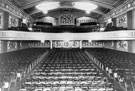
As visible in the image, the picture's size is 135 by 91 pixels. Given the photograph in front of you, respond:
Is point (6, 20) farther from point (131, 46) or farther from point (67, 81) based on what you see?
point (131, 46)

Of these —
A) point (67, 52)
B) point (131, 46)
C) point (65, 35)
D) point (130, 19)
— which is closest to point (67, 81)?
point (65, 35)

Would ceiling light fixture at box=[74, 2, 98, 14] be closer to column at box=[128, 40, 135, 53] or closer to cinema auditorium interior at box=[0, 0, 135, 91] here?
cinema auditorium interior at box=[0, 0, 135, 91]

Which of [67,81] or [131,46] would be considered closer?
[67,81]

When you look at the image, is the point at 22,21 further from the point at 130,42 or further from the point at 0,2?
the point at 130,42

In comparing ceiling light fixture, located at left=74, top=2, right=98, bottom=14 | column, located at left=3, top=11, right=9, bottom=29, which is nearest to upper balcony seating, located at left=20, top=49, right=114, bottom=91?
column, located at left=3, top=11, right=9, bottom=29

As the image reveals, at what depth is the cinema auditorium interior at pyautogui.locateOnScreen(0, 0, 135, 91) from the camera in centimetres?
653

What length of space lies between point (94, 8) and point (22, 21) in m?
11.5

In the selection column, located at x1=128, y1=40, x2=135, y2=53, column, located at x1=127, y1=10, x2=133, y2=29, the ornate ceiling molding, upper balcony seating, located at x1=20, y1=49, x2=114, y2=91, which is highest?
column, located at x1=127, y1=10, x2=133, y2=29

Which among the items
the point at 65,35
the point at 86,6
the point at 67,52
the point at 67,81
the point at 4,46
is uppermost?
the point at 86,6

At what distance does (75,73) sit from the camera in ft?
24.6

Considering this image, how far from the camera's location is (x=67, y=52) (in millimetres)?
18125

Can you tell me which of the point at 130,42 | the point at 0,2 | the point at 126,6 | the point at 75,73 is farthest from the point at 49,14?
the point at 75,73

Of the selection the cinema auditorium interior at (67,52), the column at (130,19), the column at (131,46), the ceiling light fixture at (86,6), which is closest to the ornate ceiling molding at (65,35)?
the cinema auditorium interior at (67,52)

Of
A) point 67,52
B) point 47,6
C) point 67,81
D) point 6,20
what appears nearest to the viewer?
point 67,81
